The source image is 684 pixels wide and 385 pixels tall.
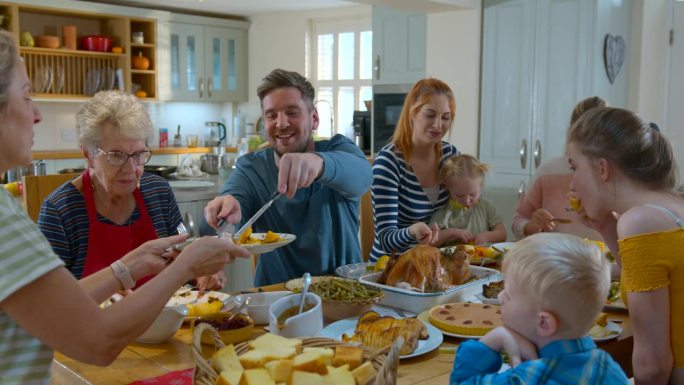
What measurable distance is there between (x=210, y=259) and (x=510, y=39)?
3.56 metres

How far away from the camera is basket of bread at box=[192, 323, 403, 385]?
1021mm

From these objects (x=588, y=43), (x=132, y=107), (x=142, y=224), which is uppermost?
(x=588, y=43)

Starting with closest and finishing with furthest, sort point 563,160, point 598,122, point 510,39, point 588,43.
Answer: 1. point 598,122
2. point 563,160
3. point 588,43
4. point 510,39

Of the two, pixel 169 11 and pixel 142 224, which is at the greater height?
pixel 169 11

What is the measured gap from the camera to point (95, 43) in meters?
6.65

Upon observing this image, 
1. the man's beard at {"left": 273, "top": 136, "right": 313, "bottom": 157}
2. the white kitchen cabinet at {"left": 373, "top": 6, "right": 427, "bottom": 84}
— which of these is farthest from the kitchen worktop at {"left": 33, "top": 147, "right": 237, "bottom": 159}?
the man's beard at {"left": 273, "top": 136, "right": 313, "bottom": 157}

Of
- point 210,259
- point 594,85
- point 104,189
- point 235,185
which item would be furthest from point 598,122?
point 594,85

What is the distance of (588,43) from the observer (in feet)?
13.2

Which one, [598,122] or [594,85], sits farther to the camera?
[594,85]

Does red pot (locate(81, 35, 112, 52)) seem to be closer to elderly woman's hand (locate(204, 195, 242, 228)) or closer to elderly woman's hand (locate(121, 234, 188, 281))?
elderly woman's hand (locate(204, 195, 242, 228))

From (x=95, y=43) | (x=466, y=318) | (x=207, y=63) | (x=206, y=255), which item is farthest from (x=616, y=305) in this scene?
(x=207, y=63)

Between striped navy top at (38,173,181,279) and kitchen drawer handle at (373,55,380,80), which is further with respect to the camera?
kitchen drawer handle at (373,55,380,80)

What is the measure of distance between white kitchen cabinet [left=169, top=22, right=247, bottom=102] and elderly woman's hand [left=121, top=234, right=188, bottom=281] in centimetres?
620

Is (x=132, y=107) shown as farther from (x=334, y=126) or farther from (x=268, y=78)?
(x=334, y=126)
